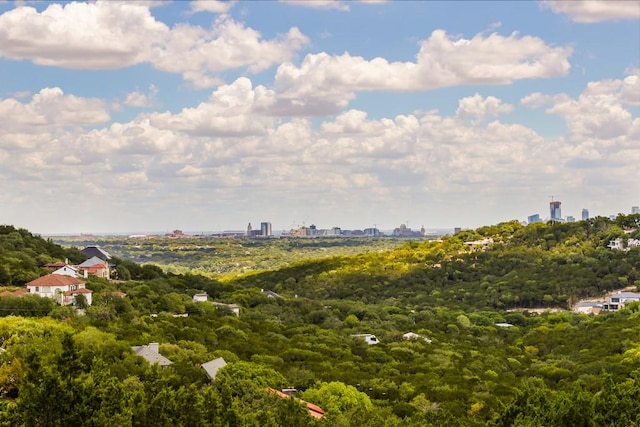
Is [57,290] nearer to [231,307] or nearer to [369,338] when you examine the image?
[231,307]

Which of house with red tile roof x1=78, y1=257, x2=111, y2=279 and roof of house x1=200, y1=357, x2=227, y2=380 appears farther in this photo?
house with red tile roof x1=78, y1=257, x2=111, y2=279

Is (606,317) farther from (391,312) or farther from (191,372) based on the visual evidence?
(191,372)

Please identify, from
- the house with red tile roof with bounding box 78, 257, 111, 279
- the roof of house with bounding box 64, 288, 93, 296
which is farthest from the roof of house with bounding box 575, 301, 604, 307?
the roof of house with bounding box 64, 288, 93, 296

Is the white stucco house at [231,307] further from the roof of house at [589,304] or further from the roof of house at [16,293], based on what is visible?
the roof of house at [589,304]

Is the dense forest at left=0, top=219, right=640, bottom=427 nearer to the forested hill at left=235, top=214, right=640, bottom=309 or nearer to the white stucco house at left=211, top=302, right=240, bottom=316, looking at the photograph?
the forested hill at left=235, top=214, right=640, bottom=309

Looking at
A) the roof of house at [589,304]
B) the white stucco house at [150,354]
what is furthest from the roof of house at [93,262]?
the roof of house at [589,304]

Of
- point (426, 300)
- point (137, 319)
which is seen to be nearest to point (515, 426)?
point (137, 319)
